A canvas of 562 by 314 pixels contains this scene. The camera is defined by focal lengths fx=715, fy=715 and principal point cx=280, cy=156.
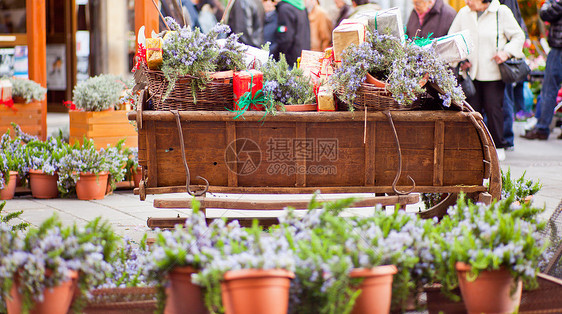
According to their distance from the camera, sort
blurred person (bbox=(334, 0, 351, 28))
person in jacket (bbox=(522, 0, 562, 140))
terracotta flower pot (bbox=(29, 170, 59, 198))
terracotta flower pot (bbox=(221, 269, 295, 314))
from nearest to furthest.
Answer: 1. terracotta flower pot (bbox=(221, 269, 295, 314))
2. terracotta flower pot (bbox=(29, 170, 59, 198))
3. blurred person (bbox=(334, 0, 351, 28))
4. person in jacket (bbox=(522, 0, 562, 140))

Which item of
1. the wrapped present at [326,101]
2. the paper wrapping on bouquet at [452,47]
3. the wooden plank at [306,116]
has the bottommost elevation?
the wooden plank at [306,116]

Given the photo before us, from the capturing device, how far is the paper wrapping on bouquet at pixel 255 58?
439cm

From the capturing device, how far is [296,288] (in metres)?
2.35

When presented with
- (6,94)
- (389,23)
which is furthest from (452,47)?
(6,94)

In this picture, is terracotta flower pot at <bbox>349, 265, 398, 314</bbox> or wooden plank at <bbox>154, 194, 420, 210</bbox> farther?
wooden plank at <bbox>154, 194, 420, 210</bbox>

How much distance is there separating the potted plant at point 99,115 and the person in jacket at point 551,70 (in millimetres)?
6163

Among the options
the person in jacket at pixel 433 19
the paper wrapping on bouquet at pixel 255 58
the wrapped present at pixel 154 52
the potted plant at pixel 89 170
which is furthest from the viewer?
the person in jacket at pixel 433 19

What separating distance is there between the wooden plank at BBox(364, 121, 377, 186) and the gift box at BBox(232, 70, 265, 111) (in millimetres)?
627

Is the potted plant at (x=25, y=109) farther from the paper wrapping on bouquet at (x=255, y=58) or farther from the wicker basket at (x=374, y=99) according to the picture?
the wicker basket at (x=374, y=99)

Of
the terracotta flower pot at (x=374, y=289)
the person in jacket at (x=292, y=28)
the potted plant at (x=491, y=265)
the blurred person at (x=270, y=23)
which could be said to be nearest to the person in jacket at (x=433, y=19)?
the person in jacket at (x=292, y=28)

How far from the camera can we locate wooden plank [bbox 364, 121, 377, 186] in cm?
402

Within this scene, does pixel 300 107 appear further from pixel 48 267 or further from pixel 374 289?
pixel 48 267

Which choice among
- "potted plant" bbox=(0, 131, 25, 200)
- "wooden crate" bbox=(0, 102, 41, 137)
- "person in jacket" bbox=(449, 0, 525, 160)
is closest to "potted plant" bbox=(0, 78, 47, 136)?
"wooden crate" bbox=(0, 102, 41, 137)

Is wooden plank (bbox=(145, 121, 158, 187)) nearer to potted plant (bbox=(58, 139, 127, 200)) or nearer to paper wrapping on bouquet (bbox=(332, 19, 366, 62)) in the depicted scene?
paper wrapping on bouquet (bbox=(332, 19, 366, 62))
